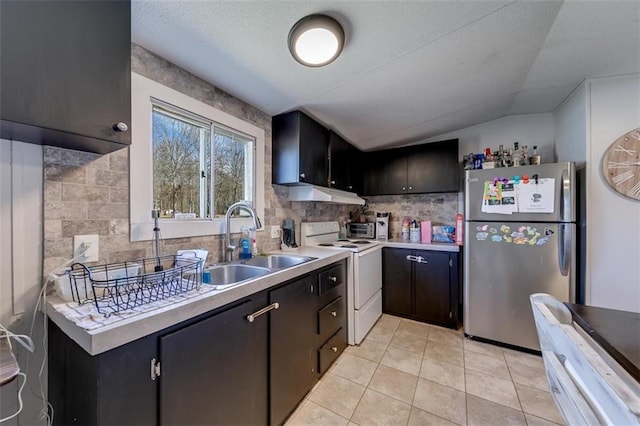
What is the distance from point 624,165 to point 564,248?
76 centimetres

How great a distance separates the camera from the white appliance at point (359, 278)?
229cm

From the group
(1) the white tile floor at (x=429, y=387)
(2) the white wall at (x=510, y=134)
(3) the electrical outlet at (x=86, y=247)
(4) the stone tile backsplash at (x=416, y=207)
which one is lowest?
(1) the white tile floor at (x=429, y=387)

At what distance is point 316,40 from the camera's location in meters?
1.34

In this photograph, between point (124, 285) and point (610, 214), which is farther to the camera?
point (610, 214)

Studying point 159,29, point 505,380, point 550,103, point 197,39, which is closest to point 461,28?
point 197,39

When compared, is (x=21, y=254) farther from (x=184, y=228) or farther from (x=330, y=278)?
(x=330, y=278)

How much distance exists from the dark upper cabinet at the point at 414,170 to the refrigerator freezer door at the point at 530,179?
1.99 ft

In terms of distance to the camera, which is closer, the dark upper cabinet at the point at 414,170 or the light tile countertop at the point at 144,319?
the light tile countertop at the point at 144,319

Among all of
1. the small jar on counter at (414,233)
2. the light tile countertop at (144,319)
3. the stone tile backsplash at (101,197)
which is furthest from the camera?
the small jar on counter at (414,233)

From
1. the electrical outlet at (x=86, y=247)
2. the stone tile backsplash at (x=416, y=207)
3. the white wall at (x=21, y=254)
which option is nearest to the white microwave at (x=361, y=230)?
the stone tile backsplash at (x=416, y=207)

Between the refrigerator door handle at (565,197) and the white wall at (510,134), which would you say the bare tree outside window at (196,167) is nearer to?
the refrigerator door handle at (565,197)

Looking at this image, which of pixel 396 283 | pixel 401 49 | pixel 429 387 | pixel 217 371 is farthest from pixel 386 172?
pixel 217 371

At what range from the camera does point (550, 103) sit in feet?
8.39

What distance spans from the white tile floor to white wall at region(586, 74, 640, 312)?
0.83 metres
